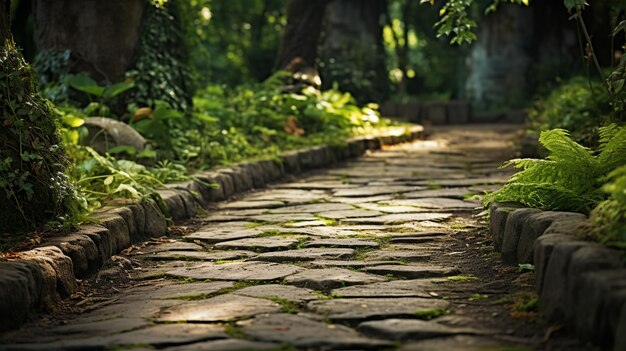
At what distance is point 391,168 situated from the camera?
10188 mm

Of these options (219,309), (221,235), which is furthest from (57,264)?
(221,235)

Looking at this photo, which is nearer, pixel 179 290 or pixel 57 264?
pixel 57 264

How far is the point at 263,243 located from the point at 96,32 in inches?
171

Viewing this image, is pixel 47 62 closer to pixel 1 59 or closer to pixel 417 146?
pixel 1 59

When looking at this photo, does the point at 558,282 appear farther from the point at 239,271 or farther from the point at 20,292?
the point at 20,292

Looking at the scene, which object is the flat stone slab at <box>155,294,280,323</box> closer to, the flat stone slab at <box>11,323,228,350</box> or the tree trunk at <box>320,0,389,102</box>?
the flat stone slab at <box>11,323,228,350</box>

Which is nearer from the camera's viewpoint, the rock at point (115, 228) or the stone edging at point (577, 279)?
the stone edging at point (577, 279)

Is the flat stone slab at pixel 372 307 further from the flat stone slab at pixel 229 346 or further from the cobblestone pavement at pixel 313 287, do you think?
the flat stone slab at pixel 229 346

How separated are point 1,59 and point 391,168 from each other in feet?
18.7

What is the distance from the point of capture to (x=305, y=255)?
5336mm

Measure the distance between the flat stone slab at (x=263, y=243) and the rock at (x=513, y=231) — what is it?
1274 mm

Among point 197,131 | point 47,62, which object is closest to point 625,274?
point 197,131

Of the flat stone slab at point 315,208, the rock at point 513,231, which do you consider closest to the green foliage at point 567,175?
the rock at point 513,231

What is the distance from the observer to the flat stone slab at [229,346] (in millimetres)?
3441
